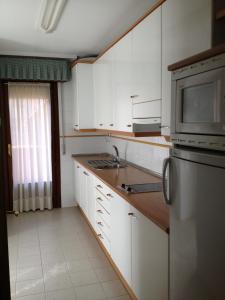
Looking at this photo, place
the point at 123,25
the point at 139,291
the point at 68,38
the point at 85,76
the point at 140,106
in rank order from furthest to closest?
the point at 85,76
the point at 68,38
the point at 123,25
the point at 140,106
the point at 139,291

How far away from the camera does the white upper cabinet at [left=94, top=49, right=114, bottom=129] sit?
138 inches

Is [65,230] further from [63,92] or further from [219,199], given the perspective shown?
[219,199]

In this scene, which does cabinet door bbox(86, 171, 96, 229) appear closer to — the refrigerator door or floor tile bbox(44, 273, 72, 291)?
floor tile bbox(44, 273, 72, 291)

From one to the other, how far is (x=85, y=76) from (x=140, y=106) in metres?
1.97

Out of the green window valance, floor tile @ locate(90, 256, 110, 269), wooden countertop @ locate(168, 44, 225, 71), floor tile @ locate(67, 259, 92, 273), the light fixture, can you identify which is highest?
the light fixture

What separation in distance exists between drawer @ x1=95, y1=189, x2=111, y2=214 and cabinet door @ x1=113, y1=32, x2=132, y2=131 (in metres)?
0.75

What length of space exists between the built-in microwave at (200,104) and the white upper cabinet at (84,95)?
2.99 meters

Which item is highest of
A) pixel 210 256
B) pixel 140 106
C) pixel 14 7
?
pixel 14 7

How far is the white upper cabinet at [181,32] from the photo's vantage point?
1.60 m

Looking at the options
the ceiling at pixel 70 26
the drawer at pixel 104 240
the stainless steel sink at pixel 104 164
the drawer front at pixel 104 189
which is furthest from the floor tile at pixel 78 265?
the ceiling at pixel 70 26

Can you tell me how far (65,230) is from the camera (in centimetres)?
394

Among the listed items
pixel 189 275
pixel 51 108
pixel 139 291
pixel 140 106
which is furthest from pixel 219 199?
pixel 51 108

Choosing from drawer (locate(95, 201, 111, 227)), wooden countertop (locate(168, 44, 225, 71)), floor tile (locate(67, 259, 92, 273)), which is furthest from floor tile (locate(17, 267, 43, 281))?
wooden countertop (locate(168, 44, 225, 71))

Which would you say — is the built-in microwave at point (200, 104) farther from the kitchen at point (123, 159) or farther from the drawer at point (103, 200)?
the drawer at point (103, 200)
